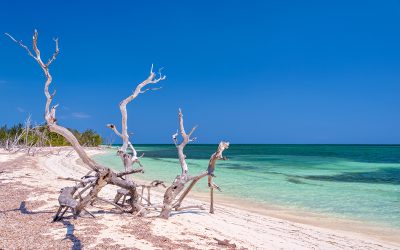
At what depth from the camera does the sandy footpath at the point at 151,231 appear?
567cm

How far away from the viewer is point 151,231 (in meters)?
6.46

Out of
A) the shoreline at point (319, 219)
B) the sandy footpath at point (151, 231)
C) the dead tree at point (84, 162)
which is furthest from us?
the shoreline at point (319, 219)

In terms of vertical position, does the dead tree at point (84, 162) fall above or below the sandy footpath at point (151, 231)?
above

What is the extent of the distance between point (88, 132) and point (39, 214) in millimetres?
78697

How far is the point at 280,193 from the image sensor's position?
15.8 m

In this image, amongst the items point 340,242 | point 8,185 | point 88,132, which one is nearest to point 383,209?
point 340,242

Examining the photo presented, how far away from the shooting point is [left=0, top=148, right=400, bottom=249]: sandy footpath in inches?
223

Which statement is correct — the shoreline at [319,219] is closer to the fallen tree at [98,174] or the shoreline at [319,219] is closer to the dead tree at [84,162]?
the fallen tree at [98,174]

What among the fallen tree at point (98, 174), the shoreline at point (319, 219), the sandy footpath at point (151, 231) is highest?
the fallen tree at point (98, 174)

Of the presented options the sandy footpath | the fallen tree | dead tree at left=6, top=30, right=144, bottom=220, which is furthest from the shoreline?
dead tree at left=6, top=30, right=144, bottom=220

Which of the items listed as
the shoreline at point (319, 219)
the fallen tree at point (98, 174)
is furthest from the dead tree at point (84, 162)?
the shoreline at point (319, 219)

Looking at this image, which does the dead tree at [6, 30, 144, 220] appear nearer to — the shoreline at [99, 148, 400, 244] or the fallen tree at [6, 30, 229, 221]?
the fallen tree at [6, 30, 229, 221]

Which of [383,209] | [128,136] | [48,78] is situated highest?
[48,78]

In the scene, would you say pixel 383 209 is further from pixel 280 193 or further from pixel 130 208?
pixel 130 208
